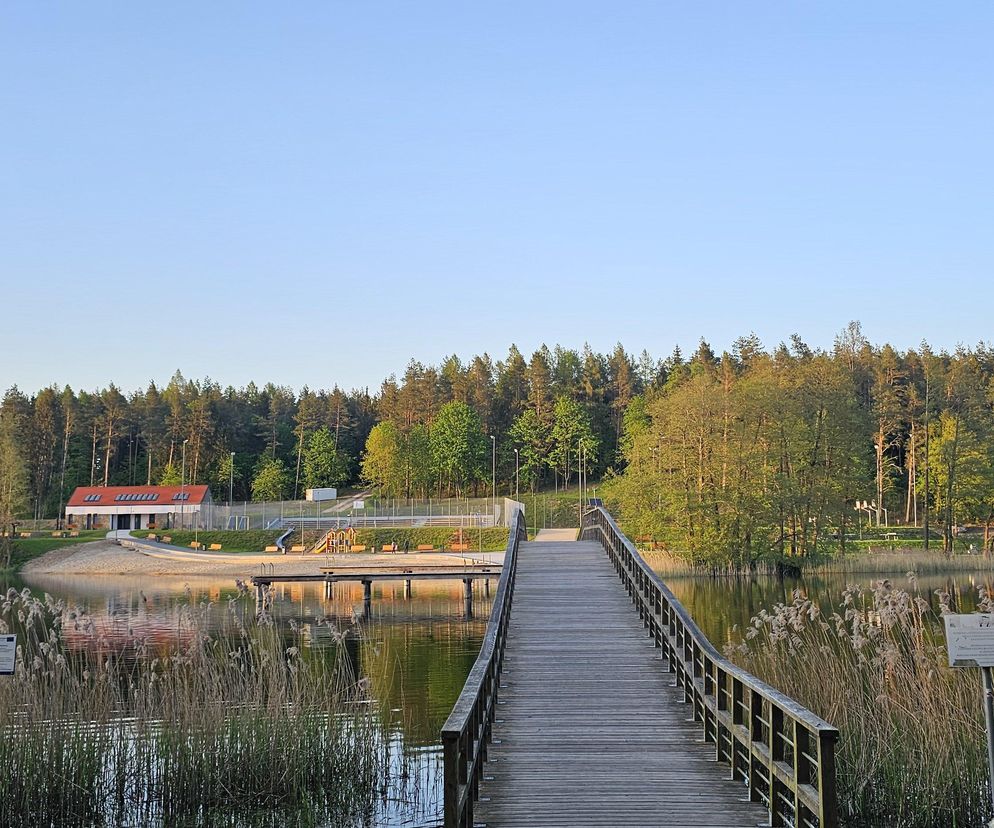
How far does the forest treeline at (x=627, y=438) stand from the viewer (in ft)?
157

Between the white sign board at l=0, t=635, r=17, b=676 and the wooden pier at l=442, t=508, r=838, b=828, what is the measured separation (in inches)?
168

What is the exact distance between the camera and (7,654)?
9.22 metres

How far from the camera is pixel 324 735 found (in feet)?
38.3

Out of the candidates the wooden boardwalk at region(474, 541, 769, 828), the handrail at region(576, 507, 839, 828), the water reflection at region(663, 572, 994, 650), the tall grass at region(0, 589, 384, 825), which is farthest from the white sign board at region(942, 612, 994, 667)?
the water reflection at region(663, 572, 994, 650)

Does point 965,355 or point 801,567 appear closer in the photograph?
point 801,567

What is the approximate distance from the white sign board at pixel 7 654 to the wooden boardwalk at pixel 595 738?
4.47 m

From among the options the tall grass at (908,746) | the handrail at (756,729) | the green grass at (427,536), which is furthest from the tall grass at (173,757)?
the green grass at (427,536)

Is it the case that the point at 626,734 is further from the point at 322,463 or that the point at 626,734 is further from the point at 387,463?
the point at 322,463

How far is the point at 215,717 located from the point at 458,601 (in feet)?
95.4

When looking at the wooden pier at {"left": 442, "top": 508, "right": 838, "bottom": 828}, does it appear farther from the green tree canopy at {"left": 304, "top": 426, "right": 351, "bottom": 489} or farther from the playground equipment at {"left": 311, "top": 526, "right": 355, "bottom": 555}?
the green tree canopy at {"left": 304, "top": 426, "right": 351, "bottom": 489}

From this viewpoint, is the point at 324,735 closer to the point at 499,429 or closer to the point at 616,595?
Result: the point at 616,595

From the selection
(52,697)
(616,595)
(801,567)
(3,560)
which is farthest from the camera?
(3,560)

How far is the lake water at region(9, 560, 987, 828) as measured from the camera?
13.4 meters

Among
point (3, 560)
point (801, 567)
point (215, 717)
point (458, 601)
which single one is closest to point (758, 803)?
point (215, 717)
